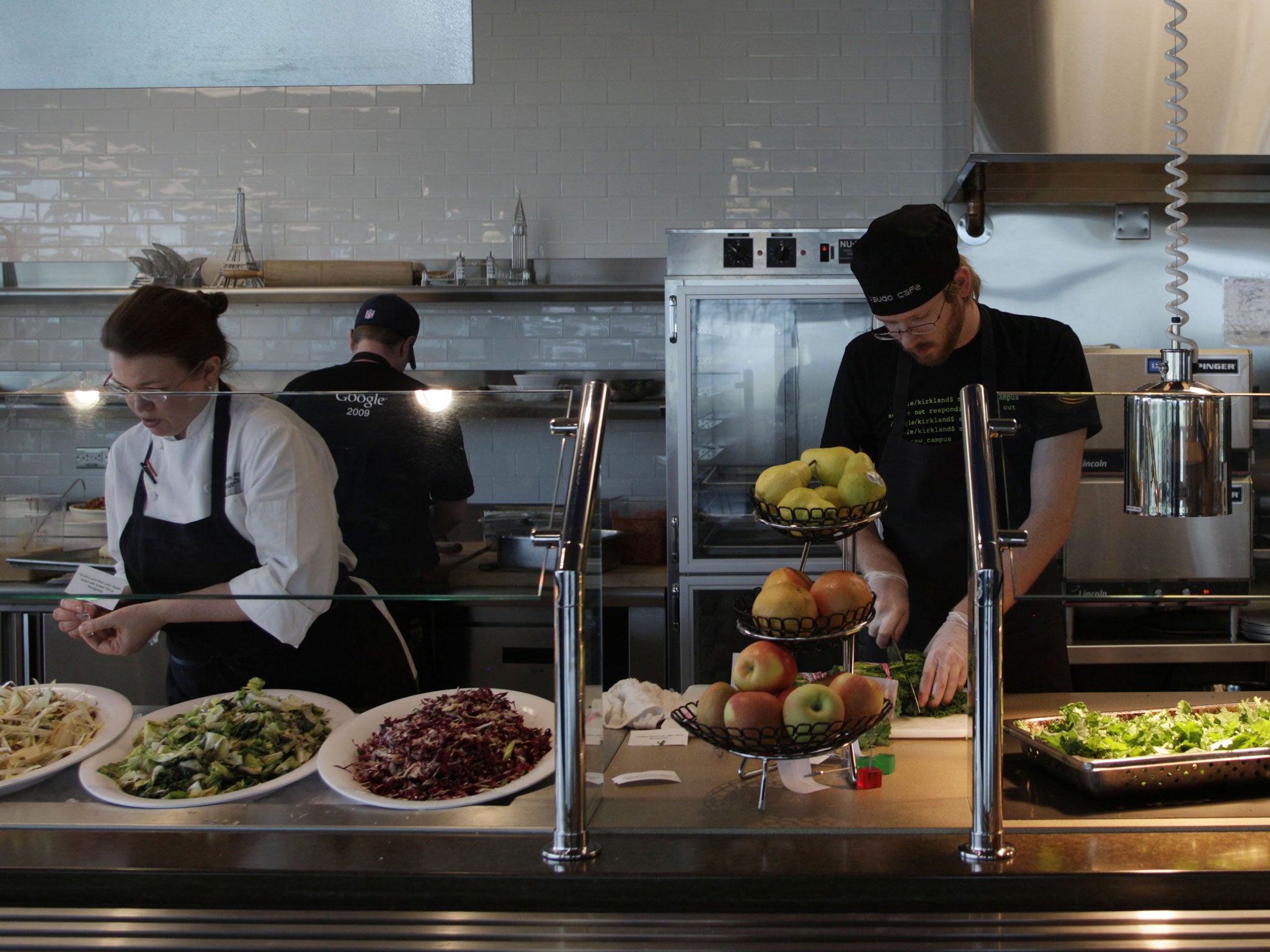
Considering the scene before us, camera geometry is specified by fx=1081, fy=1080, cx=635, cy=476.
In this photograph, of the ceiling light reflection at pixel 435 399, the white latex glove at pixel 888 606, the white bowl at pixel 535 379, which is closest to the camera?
the ceiling light reflection at pixel 435 399

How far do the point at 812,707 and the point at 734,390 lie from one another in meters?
2.86

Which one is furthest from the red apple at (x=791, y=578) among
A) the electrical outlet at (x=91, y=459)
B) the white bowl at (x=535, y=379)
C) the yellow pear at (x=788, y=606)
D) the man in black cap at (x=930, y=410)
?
the white bowl at (x=535, y=379)

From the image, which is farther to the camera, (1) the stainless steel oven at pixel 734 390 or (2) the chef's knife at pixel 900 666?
(1) the stainless steel oven at pixel 734 390

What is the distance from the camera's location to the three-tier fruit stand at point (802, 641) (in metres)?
1.28

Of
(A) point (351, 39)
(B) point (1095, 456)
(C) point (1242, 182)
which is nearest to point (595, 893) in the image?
(A) point (351, 39)

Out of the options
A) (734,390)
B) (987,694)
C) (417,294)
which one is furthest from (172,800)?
(417,294)

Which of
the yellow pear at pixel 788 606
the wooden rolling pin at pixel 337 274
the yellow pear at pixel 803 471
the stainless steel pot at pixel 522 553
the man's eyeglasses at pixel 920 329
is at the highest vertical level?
the wooden rolling pin at pixel 337 274

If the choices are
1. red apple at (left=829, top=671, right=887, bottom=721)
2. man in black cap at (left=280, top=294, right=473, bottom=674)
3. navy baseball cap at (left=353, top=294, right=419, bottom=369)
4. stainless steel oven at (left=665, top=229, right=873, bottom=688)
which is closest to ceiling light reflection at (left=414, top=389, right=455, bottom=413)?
man in black cap at (left=280, top=294, right=473, bottom=674)

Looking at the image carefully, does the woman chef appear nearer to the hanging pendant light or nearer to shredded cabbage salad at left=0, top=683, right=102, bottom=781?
shredded cabbage salad at left=0, top=683, right=102, bottom=781

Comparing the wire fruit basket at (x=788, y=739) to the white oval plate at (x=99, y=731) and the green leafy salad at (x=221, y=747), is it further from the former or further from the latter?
the white oval plate at (x=99, y=731)

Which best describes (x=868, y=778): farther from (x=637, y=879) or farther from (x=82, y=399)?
(x=82, y=399)

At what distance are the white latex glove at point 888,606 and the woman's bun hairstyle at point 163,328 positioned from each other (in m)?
1.40

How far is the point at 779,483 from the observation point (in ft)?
4.82

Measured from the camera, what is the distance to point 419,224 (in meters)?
4.65
